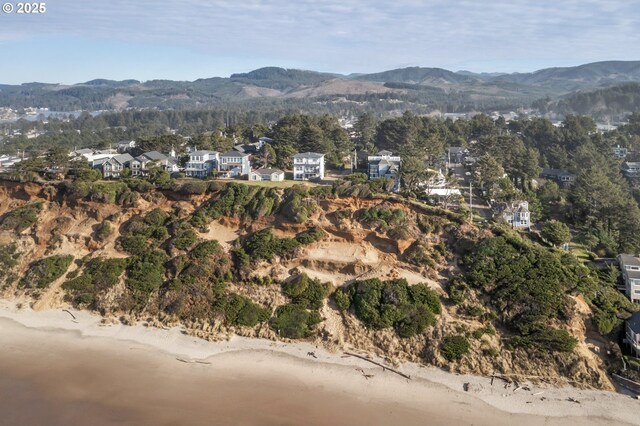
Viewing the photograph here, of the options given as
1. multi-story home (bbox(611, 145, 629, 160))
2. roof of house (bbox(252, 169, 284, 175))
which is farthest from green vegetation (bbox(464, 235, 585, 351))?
multi-story home (bbox(611, 145, 629, 160))

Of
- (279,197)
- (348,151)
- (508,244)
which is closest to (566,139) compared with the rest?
(348,151)

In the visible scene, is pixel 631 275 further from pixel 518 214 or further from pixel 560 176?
pixel 560 176

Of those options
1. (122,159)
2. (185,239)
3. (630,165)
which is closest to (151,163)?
(122,159)

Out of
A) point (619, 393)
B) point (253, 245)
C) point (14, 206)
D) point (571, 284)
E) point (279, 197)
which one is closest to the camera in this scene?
point (619, 393)

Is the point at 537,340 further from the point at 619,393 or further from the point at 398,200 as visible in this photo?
the point at 398,200

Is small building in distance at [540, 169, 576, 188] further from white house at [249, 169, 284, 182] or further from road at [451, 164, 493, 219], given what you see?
white house at [249, 169, 284, 182]
